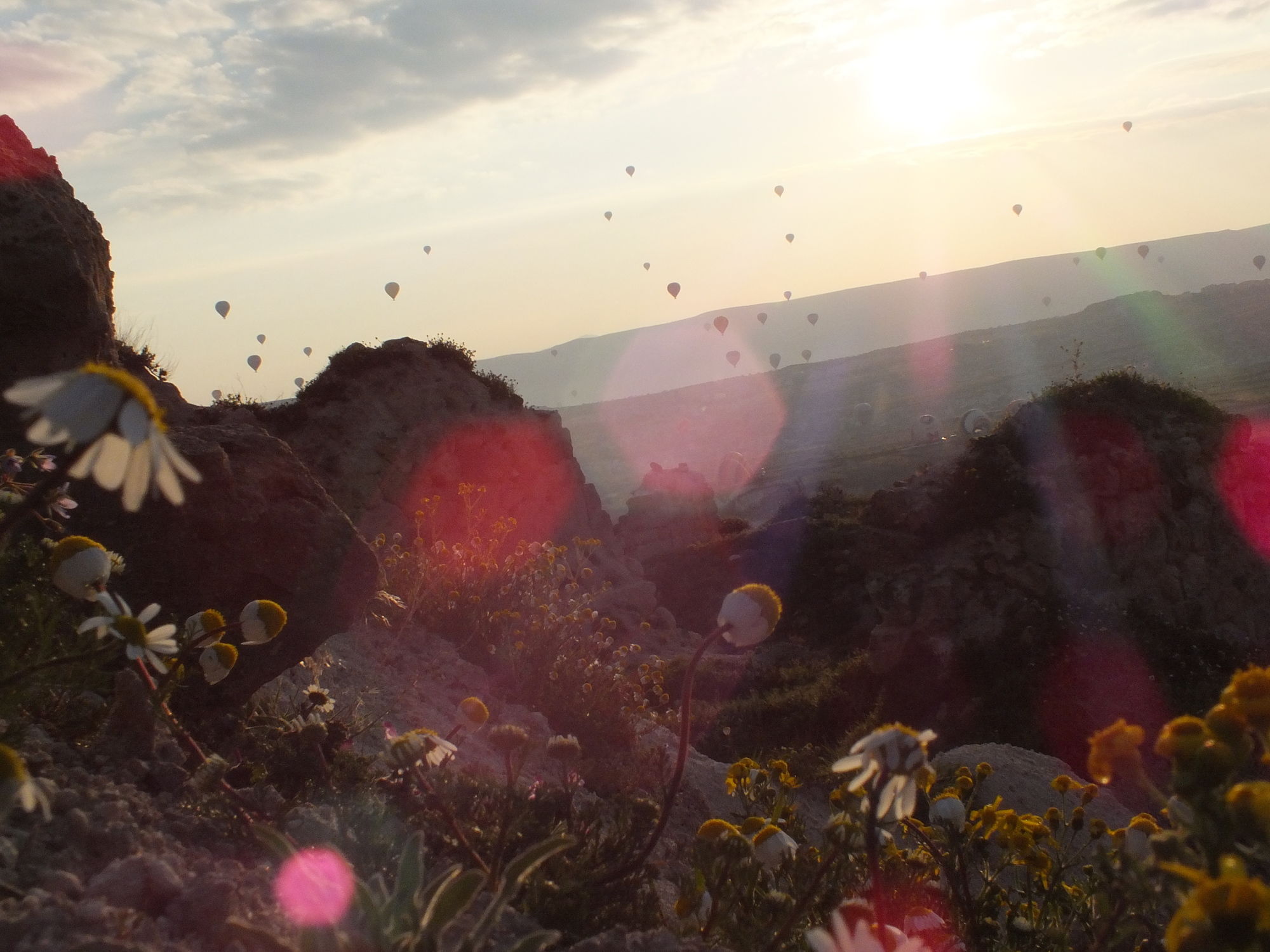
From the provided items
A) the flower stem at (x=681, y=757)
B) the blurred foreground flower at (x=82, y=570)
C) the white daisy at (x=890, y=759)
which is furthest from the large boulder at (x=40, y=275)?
the white daisy at (x=890, y=759)

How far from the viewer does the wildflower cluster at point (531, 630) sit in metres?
7.58

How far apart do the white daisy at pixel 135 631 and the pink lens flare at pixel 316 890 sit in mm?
800

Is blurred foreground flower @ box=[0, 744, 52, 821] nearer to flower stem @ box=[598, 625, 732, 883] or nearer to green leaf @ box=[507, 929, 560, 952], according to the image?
green leaf @ box=[507, 929, 560, 952]

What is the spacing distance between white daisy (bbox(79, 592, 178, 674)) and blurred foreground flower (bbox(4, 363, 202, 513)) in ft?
3.44

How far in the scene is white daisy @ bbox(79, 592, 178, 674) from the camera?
9.43 feet

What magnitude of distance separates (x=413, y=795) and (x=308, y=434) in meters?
11.2

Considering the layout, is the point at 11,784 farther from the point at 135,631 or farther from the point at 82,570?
the point at 82,570

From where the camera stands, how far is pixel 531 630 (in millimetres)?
8133

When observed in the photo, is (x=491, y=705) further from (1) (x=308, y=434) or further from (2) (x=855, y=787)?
(1) (x=308, y=434)

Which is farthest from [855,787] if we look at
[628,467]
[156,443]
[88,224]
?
[628,467]

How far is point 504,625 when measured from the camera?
8375mm

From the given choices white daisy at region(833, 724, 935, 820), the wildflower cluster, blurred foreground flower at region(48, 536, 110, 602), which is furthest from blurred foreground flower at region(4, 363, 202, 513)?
the wildflower cluster

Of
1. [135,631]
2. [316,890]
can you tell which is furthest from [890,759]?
[135,631]

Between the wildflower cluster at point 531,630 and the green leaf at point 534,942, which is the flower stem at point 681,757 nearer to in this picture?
the green leaf at point 534,942
